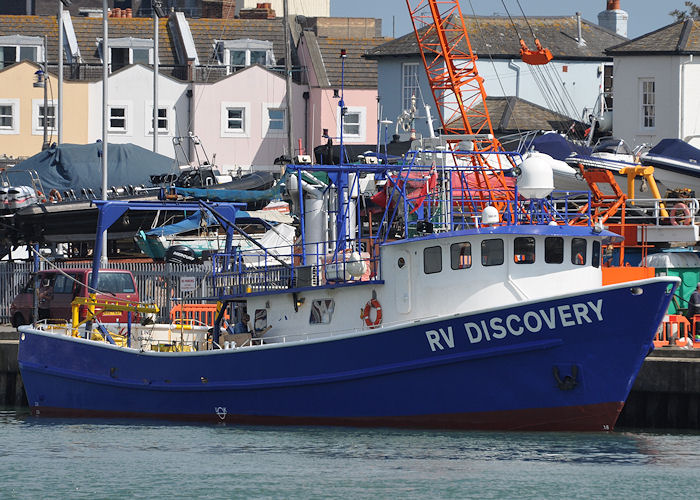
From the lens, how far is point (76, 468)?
19.5 m

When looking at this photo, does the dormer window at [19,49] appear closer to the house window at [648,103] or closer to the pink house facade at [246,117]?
the pink house facade at [246,117]

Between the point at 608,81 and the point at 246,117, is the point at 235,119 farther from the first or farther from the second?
the point at 608,81

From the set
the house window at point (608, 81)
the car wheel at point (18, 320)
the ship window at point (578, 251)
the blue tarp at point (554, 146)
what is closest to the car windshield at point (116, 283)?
the car wheel at point (18, 320)

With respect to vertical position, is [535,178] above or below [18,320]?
above

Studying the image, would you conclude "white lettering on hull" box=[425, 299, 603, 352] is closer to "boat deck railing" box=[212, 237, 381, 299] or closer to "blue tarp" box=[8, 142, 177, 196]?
"boat deck railing" box=[212, 237, 381, 299]

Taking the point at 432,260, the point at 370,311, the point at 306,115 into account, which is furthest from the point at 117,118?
the point at 432,260

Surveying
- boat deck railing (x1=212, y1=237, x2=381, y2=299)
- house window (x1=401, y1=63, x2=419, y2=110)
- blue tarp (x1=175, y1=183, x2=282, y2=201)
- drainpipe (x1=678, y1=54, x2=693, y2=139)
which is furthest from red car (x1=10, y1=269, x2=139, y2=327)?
house window (x1=401, y1=63, x2=419, y2=110)

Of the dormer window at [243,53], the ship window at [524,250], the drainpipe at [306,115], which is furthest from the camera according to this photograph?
the dormer window at [243,53]

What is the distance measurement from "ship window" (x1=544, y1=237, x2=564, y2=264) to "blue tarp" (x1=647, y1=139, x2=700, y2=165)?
661 inches

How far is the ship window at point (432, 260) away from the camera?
70.7 ft

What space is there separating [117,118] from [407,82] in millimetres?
11585

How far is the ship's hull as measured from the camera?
20.5 meters

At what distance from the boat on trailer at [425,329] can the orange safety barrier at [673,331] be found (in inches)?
132

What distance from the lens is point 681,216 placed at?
31391mm
